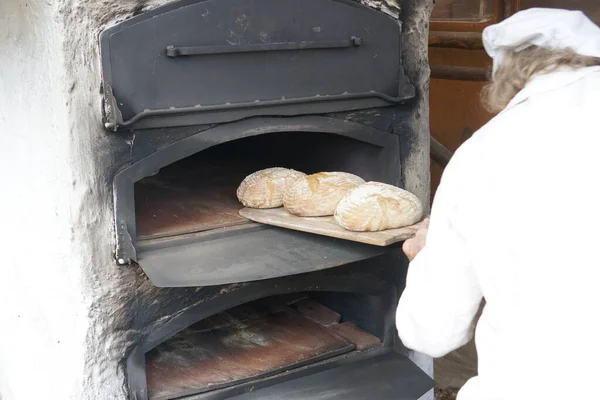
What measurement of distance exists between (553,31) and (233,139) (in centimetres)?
72

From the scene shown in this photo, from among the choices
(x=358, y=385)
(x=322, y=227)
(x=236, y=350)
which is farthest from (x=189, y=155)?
(x=358, y=385)

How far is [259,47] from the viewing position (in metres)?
1.62

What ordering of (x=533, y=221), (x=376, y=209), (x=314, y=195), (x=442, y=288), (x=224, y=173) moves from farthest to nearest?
(x=224, y=173) → (x=314, y=195) → (x=376, y=209) → (x=442, y=288) → (x=533, y=221)

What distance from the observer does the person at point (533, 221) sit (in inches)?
44.3

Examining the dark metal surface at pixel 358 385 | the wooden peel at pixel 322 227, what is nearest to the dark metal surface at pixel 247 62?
the wooden peel at pixel 322 227

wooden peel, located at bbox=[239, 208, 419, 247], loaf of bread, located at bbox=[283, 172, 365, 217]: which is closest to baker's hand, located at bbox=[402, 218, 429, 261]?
wooden peel, located at bbox=[239, 208, 419, 247]

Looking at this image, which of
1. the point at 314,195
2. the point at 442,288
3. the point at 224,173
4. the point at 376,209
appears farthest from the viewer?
the point at 224,173

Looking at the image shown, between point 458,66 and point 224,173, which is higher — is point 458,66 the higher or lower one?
the higher one

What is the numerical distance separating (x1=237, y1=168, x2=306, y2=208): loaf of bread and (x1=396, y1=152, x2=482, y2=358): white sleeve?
541 millimetres

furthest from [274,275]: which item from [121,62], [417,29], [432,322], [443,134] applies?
[443,134]

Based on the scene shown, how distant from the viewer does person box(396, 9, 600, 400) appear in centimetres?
112

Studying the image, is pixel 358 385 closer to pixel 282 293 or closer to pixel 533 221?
pixel 282 293

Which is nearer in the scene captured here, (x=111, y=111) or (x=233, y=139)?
(x=111, y=111)

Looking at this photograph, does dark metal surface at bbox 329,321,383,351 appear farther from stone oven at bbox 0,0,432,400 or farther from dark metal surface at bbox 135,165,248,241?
dark metal surface at bbox 135,165,248,241
